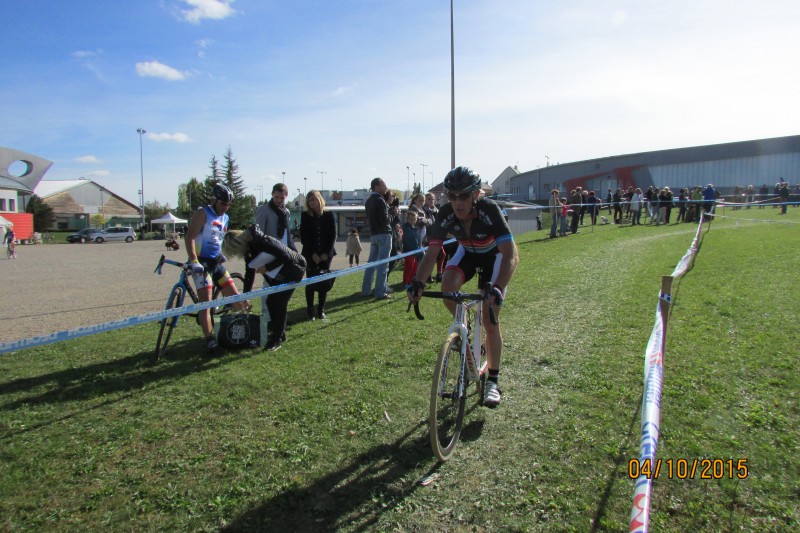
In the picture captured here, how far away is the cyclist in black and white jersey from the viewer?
155 inches

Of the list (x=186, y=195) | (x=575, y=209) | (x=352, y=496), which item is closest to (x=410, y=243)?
(x=352, y=496)

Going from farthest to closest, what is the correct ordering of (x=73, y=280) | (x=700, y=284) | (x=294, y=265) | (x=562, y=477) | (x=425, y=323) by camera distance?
(x=73, y=280) → (x=700, y=284) → (x=425, y=323) → (x=294, y=265) → (x=562, y=477)

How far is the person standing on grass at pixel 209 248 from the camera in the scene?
5.90 meters

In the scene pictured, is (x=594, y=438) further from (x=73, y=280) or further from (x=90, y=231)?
(x=90, y=231)

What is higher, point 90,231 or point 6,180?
point 6,180

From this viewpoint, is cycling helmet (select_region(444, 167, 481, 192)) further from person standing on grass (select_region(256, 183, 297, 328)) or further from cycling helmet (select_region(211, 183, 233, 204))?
person standing on grass (select_region(256, 183, 297, 328))

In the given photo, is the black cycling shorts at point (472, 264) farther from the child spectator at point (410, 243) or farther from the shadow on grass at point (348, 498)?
the child spectator at point (410, 243)

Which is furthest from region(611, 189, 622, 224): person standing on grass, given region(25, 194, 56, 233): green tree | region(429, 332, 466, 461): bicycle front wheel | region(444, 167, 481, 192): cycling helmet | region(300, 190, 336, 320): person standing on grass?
region(25, 194, 56, 233): green tree

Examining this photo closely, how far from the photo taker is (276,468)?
137 inches

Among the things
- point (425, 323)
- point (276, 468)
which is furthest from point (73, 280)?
point (276, 468)

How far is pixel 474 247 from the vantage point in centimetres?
434

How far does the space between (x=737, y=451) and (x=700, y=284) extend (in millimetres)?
6309
